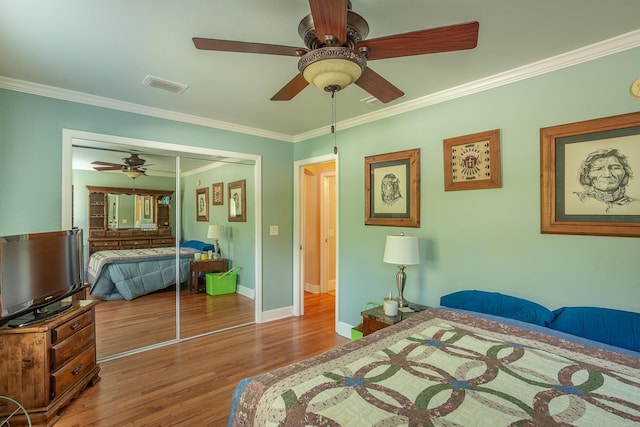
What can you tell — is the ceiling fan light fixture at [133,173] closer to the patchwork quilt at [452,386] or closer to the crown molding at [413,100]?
the crown molding at [413,100]

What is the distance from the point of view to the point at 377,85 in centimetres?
192

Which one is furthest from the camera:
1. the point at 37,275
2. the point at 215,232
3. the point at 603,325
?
the point at 215,232

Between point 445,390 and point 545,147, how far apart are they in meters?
1.90

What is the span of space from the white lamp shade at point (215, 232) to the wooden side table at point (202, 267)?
30 centimetres

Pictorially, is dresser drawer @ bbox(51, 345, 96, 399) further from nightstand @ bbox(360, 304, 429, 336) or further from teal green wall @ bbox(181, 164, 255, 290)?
nightstand @ bbox(360, 304, 429, 336)

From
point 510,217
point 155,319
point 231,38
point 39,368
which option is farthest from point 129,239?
point 510,217

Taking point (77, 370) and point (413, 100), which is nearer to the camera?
point (77, 370)

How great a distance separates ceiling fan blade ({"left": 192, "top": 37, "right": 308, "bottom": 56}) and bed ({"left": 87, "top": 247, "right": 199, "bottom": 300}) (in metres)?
2.71

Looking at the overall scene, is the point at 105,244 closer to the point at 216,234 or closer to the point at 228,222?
the point at 216,234

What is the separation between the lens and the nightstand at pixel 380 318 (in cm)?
259

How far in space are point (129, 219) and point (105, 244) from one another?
351 mm

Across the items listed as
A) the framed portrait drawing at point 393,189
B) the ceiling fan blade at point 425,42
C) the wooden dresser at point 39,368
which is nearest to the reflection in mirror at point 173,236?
the wooden dresser at point 39,368

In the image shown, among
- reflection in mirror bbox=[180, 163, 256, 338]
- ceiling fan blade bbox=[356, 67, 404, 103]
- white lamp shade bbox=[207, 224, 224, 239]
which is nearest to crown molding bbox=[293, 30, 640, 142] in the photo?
ceiling fan blade bbox=[356, 67, 404, 103]

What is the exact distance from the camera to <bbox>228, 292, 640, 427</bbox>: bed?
1107 mm
